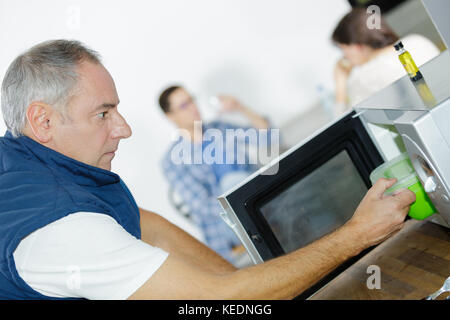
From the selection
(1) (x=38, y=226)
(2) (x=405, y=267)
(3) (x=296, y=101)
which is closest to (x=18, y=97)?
(1) (x=38, y=226)

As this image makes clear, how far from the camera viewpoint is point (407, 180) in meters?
0.93

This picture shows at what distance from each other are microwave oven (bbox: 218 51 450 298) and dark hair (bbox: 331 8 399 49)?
1.34 meters

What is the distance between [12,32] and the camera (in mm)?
2650

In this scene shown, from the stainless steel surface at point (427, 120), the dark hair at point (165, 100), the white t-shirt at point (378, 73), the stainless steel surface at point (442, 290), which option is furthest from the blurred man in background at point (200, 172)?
the stainless steel surface at point (442, 290)

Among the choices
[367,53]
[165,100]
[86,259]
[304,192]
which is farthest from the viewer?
[165,100]

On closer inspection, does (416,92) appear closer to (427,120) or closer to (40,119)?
(427,120)

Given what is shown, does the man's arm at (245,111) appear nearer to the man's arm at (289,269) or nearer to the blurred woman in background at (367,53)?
the blurred woman in background at (367,53)

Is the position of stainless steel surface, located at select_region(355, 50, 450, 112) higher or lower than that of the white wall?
lower

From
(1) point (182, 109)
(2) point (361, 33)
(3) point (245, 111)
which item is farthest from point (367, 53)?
(1) point (182, 109)

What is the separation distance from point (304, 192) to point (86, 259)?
52cm

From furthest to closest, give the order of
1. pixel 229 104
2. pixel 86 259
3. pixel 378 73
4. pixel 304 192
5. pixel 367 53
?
pixel 229 104
pixel 367 53
pixel 378 73
pixel 304 192
pixel 86 259

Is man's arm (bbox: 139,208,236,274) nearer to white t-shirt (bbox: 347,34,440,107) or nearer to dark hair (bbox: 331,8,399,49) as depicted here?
white t-shirt (bbox: 347,34,440,107)

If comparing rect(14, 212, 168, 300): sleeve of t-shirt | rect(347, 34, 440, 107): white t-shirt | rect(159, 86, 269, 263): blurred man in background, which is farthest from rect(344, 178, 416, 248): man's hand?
rect(159, 86, 269, 263): blurred man in background

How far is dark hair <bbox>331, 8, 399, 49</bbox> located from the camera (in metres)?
2.33
